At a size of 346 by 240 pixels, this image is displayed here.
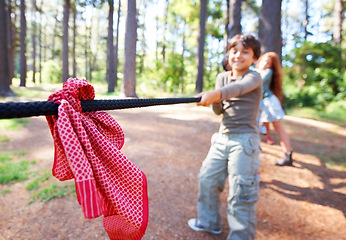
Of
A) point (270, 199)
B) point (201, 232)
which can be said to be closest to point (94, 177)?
point (201, 232)

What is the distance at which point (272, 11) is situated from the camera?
700 cm

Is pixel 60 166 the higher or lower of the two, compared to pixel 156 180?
higher

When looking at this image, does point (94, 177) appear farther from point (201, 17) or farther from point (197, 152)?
point (201, 17)

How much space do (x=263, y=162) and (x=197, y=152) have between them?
1268 mm

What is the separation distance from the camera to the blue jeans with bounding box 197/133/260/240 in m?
1.91

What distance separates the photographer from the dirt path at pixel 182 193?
7.35 feet

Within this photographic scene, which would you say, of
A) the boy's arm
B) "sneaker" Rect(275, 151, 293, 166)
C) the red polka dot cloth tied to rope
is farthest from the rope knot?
"sneaker" Rect(275, 151, 293, 166)

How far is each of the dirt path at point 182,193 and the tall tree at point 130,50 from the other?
490 centimetres

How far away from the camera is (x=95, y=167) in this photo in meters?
0.75

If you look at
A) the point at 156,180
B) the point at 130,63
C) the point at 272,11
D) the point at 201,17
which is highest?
the point at 201,17

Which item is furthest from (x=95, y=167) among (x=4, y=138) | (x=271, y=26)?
(x=271, y=26)

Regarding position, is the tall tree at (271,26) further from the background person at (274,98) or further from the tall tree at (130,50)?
the tall tree at (130,50)

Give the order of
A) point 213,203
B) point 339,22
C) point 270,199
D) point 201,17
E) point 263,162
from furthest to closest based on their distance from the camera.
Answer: point 339,22 → point 201,17 → point 263,162 → point 270,199 → point 213,203

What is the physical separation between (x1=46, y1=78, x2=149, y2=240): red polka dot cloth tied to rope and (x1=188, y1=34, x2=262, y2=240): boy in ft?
4.02
